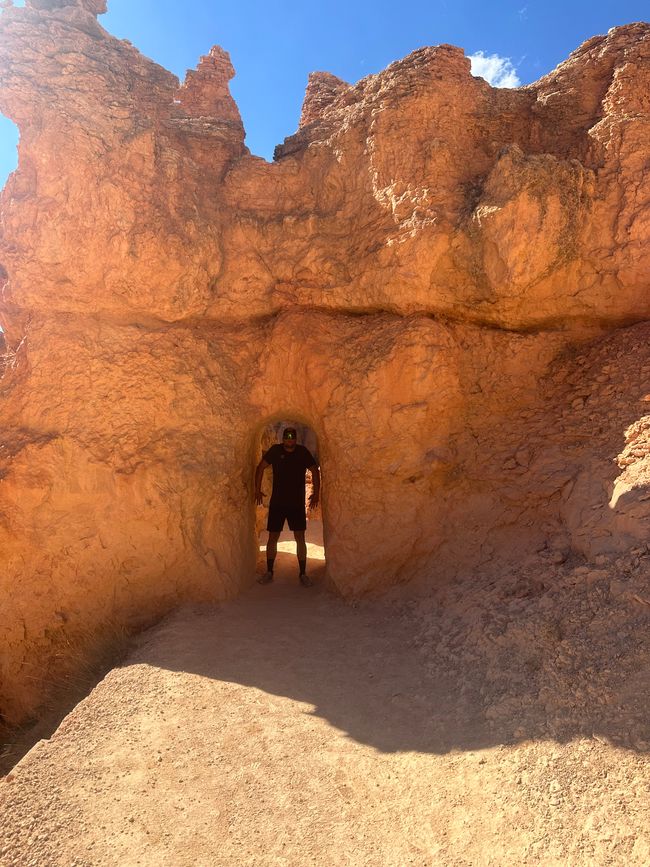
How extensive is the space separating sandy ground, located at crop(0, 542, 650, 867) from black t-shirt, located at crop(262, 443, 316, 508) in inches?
97.2

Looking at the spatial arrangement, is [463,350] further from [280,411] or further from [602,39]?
[602,39]

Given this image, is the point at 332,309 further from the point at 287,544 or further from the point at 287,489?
the point at 287,544

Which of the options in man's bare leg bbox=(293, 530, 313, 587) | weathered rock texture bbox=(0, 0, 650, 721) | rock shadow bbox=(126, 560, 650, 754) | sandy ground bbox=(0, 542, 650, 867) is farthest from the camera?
man's bare leg bbox=(293, 530, 313, 587)

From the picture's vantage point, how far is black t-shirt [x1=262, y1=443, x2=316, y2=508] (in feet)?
20.2

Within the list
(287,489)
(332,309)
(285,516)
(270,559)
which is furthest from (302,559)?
(332,309)

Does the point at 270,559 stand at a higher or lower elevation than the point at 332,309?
lower

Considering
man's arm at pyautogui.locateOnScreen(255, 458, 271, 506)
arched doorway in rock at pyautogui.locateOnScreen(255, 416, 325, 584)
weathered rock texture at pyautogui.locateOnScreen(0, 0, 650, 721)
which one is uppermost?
weathered rock texture at pyautogui.locateOnScreen(0, 0, 650, 721)

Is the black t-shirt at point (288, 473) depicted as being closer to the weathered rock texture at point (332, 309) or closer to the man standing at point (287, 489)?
the man standing at point (287, 489)

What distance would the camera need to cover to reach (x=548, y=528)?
389 cm

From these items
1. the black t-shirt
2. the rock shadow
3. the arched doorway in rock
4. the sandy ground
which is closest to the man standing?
the black t-shirt

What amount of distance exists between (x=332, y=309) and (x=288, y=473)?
6.35 feet

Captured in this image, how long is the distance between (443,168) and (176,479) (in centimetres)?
352

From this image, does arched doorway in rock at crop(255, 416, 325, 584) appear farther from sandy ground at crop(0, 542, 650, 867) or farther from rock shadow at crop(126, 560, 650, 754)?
sandy ground at crop(0, 542, 650, 867)

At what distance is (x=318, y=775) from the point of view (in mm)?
2654
